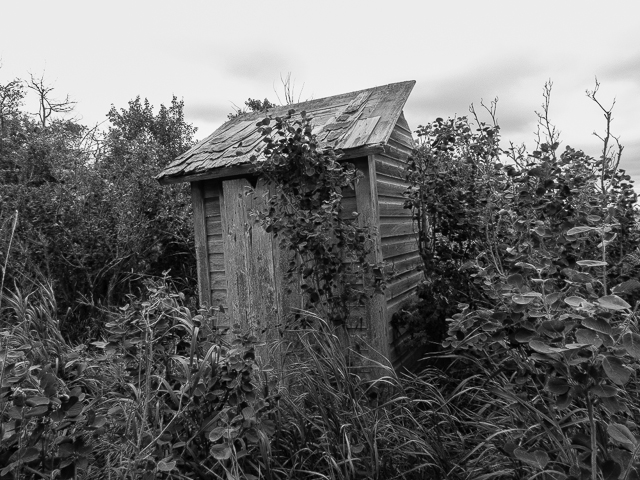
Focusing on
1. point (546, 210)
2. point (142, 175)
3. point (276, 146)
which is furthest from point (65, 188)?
point (546, 210)

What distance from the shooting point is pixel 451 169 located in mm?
4738

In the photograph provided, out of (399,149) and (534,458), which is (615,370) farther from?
(399,149)

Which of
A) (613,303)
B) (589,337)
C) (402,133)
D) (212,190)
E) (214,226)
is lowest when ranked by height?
(589,337)

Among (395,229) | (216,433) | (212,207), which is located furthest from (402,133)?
(216,433)

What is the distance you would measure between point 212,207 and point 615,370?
14.1 feet

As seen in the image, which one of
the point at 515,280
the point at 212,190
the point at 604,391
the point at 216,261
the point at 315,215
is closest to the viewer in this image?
the point at 604,391

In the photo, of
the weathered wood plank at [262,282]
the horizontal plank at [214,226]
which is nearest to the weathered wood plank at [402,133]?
A: the weathered wood plank at [262,282]

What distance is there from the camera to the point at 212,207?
5145 mm

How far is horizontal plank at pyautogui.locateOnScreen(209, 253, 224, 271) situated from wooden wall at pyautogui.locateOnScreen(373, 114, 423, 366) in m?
1.79

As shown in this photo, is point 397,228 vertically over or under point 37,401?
over

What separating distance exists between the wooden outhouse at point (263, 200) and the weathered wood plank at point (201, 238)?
0.01m

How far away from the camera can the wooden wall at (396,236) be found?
460 cm

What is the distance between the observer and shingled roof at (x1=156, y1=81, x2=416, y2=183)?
427 centimetres

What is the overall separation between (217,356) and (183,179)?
2861mm
